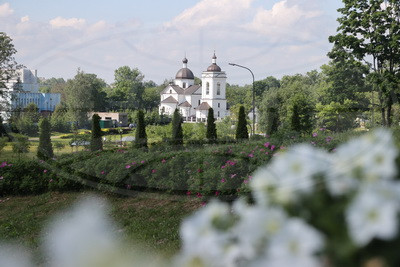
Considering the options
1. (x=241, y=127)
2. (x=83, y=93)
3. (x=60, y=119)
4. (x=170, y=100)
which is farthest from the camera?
(x=170, y=100)

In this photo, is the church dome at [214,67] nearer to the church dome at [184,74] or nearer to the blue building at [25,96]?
the church dome at [184,74]

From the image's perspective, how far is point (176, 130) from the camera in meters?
8.62

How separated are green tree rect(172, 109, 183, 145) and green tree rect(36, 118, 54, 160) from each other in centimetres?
224

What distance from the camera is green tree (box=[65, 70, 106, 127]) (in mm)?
6805

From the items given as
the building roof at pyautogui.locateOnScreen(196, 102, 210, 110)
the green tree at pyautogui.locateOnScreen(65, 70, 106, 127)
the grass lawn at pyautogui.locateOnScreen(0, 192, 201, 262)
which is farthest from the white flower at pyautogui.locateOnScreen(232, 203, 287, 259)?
the building roof at pyautogui.locateOnScreen(196, 102, 210, 110)

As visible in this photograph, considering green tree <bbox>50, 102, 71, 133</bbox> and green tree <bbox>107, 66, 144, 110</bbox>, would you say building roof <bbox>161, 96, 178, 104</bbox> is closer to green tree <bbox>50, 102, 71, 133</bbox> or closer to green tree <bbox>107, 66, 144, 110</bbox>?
green tree <bbox>50, 102, 71, 133</bbox>

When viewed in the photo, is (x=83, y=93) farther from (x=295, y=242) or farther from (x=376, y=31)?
(x=295, y=242)

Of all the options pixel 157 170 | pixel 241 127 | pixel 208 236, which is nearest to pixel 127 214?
pixel 157 170

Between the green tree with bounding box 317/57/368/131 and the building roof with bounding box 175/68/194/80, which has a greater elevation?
the building roof with bounding box 175/68/194/80

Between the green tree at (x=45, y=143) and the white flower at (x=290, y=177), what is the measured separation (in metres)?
7.63

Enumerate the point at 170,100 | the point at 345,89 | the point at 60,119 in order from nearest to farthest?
the point at 60,119
the point at 345,89
the point at 170,100

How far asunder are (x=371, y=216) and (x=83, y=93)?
22.8ft

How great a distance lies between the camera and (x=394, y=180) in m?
0.23

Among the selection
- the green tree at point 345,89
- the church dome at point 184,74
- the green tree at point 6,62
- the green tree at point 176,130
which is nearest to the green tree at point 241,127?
the green tree at point 176,130
